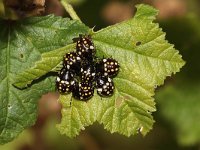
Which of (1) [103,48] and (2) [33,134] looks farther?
(2) [33,134]

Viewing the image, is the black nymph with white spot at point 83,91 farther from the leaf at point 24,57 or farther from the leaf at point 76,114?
the leaf at point 24,57

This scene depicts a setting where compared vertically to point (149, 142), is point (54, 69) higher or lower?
higher

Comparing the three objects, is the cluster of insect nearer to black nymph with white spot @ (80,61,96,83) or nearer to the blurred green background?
black nymph with white spot @ (80,61,96,83)

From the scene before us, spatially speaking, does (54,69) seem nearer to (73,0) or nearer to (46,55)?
(46,55)

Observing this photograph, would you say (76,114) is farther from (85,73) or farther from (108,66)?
(108,66)

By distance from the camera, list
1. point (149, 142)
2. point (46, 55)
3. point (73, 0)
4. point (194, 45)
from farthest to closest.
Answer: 1. point (149, 142)
2. point (194, 45)
3. point (73, 0)
4. point (46, 55)

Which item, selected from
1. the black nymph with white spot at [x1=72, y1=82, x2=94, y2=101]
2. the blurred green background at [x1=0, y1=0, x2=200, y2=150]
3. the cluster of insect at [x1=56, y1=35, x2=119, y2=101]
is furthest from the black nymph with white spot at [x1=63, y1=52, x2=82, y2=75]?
the blurred green background at [x1=0, y1=0, x2=200, y2=150]

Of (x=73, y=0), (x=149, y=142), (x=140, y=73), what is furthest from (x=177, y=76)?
(x=140, y=73)

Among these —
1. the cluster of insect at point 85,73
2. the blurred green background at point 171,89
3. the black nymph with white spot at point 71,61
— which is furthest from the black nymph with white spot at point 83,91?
the blurred green background at point 171,89

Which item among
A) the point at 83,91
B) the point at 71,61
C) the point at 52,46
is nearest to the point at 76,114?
the point at 83,91
